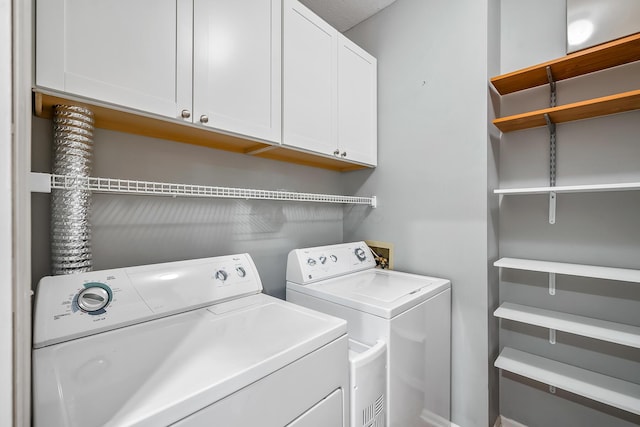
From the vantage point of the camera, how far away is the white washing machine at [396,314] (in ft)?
4.11

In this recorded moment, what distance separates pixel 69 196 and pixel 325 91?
1.33m

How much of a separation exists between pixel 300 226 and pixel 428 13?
5.47 feet

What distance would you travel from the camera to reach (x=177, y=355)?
0.80 meters

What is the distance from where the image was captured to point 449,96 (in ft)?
5.80

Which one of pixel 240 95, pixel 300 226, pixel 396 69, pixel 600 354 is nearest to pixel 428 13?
pixel 396 69

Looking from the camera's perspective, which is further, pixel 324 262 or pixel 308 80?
pixel 324 262

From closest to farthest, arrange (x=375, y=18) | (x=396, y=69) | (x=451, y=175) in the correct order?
(x=451, y=175)
(x=396, y=69)
(x=375, y=18)

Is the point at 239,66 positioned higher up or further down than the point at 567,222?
higher up

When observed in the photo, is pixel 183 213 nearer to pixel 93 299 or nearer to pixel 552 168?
pixel 93 299

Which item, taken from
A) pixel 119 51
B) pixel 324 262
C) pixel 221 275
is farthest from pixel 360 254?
pixel 119 51

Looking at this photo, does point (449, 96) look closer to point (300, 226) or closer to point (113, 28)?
point (300, 226)

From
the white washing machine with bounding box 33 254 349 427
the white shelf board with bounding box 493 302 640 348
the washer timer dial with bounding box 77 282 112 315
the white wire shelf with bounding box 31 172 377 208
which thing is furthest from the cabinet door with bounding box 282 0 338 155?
the white shelf board with bounding box 493 302 640 348

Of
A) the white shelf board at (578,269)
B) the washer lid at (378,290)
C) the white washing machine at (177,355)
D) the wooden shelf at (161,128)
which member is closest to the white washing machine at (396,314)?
the washer lid at (378,290)
